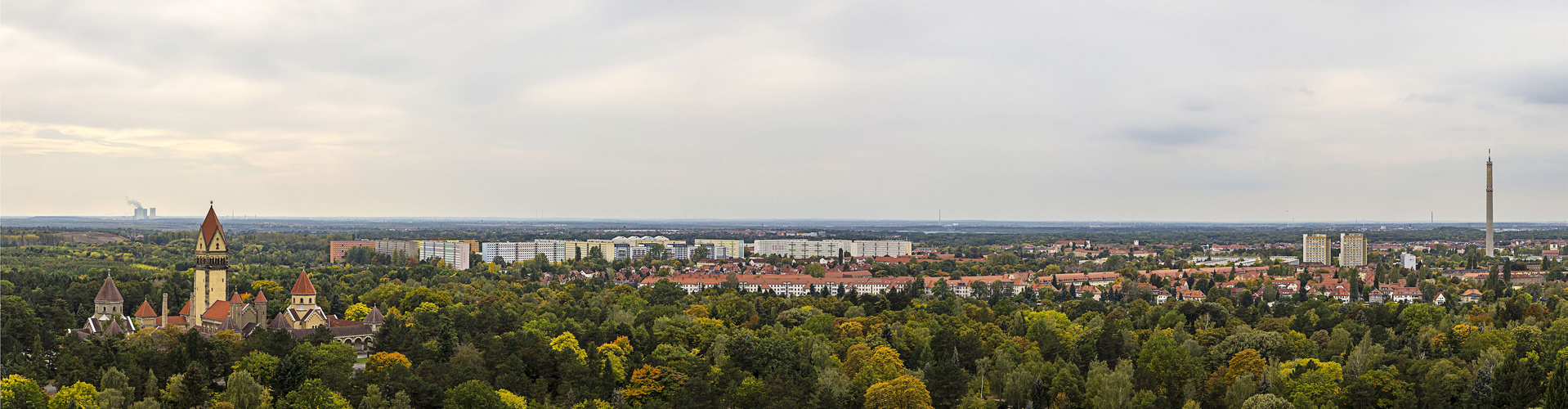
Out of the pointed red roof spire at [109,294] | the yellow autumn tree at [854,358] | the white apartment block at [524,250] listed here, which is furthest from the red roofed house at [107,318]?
the white apartment block at [524,250]

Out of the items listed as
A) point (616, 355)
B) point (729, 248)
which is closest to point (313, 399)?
point (616, 355)

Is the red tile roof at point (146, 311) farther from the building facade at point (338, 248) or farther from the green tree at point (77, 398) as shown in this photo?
the building facade at point (338, 248)

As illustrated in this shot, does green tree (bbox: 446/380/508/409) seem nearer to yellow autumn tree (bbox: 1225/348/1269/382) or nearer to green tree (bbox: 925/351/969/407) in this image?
green tree (bbox: 925/351/969/407)

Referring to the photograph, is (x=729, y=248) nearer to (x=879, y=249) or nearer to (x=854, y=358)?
(x=879, y=249)

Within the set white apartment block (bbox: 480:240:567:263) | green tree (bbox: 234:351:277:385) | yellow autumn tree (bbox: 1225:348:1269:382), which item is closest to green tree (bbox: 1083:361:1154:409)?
yellow autumn tree (bbox: 1225:348:1269:382)

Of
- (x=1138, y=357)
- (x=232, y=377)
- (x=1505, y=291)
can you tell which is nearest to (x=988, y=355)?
(x=1138, y=357)
